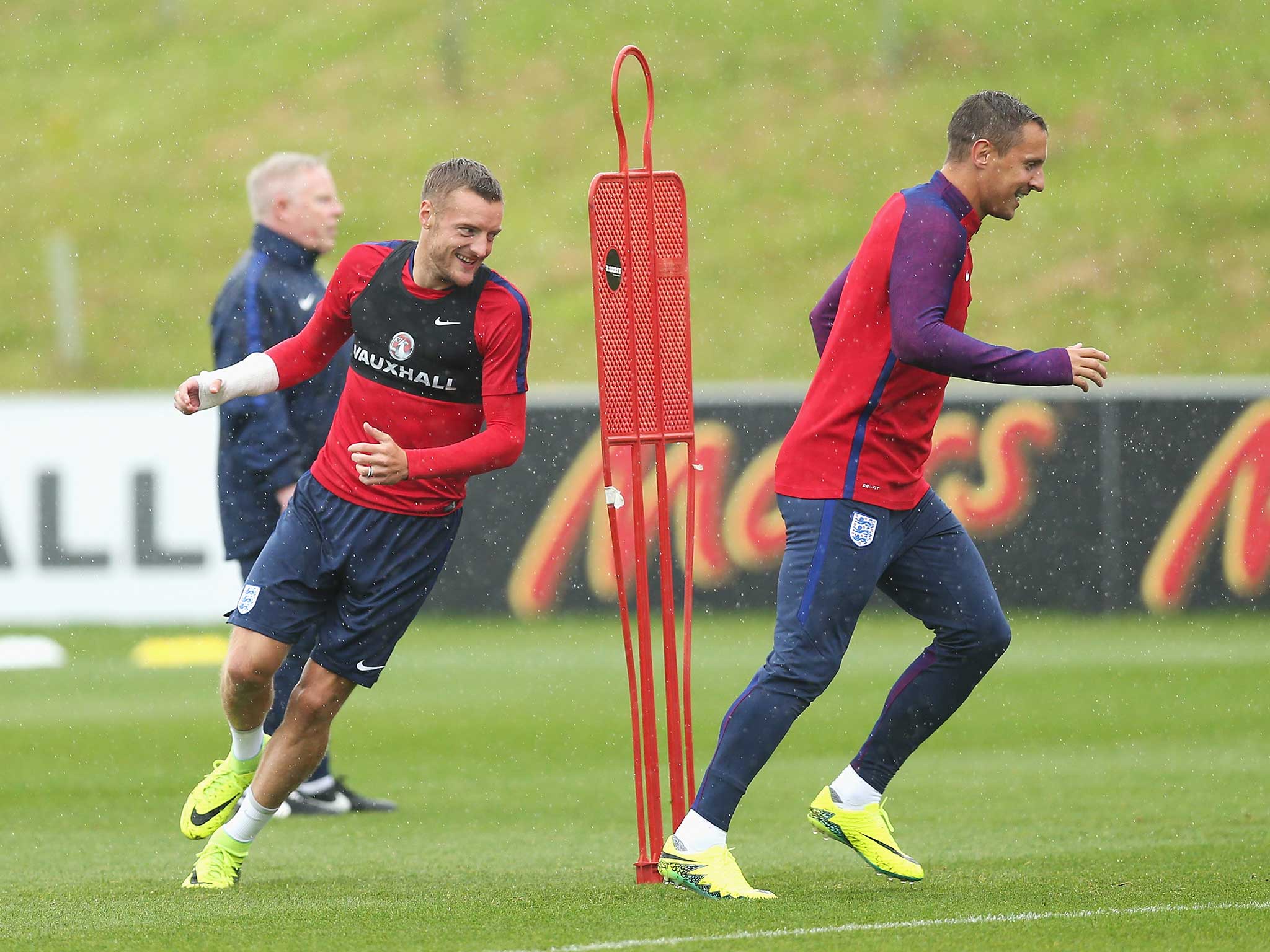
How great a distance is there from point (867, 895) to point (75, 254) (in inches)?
995

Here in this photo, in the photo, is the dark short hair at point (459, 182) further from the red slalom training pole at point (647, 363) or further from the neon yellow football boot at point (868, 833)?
the neon yellow football boot at point (868, 833)

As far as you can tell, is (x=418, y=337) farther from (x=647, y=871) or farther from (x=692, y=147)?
(x=692, y=147)

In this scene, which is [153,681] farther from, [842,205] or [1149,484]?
[842,205]

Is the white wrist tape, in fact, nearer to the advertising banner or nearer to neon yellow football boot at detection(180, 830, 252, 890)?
neon yellow football boot at detection(180, 830, 252, 890)

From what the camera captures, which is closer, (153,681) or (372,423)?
(372,423)

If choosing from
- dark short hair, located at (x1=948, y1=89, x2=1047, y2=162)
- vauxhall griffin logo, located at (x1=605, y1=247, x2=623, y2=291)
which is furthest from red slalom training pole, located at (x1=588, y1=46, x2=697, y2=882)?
dark short hair, located at (x1=948, y1=89, x2=1047, y2=162)

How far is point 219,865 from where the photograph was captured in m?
5.97

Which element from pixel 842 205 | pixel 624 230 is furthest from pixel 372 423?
pixel 842 205

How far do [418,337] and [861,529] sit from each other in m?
1.48

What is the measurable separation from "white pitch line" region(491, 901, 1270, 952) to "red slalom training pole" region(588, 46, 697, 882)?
0.95m

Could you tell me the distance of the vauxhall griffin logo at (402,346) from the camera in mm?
5797

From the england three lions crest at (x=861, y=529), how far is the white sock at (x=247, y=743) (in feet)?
6.81

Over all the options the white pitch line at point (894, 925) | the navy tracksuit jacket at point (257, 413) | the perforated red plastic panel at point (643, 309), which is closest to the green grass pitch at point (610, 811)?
the white pitch line at point (894, 925)

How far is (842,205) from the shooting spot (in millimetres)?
27703
